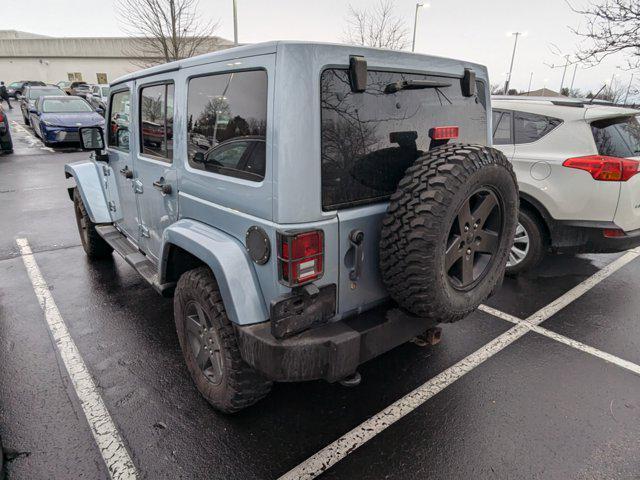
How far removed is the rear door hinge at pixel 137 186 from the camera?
3.27 m

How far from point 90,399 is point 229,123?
202 centimetres

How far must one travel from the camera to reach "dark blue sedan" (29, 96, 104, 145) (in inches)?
491

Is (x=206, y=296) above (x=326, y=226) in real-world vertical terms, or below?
below

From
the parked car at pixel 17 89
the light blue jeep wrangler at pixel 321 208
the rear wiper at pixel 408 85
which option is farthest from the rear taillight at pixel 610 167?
the parked car at pixel 17 89

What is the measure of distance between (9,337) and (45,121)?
11.8 m

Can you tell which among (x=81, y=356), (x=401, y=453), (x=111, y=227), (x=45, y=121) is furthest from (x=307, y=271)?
(x=45, y=121)

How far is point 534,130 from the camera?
422cm

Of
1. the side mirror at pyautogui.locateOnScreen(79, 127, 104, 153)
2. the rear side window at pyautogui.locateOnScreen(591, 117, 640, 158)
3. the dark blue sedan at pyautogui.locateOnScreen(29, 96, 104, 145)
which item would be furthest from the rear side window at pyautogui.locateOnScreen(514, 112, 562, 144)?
the dark blue sedan at pyautogui.locateOnScreen(29, 96, 104, 145)

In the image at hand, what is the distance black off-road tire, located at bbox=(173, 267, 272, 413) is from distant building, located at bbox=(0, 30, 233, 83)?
52.0 meters

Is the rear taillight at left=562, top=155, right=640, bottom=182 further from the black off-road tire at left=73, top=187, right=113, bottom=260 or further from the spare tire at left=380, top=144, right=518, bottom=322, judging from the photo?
the black off-road tire at left=73, top=187, right=113, bottom=260

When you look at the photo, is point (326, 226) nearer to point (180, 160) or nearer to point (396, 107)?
Result: point (396, 107)

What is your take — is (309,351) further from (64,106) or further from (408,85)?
(64,106)

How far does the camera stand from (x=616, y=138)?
3.86 metres

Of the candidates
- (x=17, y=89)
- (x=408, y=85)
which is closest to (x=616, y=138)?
(x=408, y=85)
